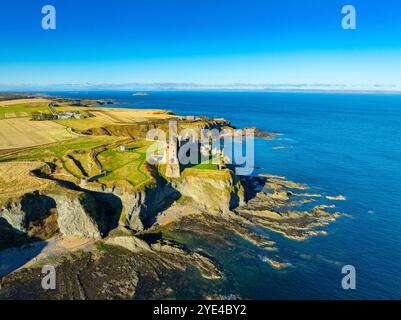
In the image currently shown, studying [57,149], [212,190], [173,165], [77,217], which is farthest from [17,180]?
[212,190]

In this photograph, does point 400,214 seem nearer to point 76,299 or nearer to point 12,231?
point 76,299

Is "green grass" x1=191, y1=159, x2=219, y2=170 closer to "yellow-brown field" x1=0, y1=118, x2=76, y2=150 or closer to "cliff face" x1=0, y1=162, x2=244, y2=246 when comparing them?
"cliff face" x1=0, y1=162, x2=244, y2=246

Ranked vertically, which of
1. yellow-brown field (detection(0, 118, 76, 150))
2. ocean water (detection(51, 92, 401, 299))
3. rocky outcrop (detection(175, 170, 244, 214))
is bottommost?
ocean water (detection(51, 92, 401, 299))

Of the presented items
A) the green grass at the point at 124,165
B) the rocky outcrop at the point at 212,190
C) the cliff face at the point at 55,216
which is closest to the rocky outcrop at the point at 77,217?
the cliff face at the point at 55,216

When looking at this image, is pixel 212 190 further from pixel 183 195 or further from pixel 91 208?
pixel 91 208

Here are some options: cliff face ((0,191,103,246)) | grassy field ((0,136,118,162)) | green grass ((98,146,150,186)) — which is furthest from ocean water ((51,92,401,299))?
grassy field ((0,136,118,162))

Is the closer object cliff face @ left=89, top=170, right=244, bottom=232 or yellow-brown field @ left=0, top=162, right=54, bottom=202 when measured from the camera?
yellow-brown field @ left=0, top=162, right=54, bottom=202

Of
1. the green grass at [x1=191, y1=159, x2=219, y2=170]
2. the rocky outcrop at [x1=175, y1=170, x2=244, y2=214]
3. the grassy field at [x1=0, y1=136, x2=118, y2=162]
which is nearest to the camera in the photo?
the rocky outcrop at [x1=175, y1=170, x2=244, y2=214]

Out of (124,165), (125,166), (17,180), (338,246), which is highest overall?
(124,165)

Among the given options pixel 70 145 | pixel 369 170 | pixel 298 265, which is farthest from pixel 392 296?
pixel 70 145
